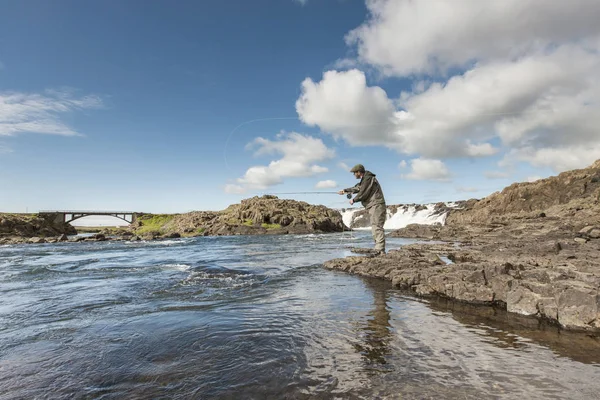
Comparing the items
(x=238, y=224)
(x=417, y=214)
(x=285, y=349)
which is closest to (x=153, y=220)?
(x=238, y=224)

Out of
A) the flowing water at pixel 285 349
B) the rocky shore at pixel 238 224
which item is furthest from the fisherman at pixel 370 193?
the rocky shore at pixel 238 224

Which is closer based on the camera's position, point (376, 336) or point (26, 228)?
point (376, 336)

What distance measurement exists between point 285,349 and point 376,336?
177 centimetres

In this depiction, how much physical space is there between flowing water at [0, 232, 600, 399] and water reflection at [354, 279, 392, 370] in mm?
23

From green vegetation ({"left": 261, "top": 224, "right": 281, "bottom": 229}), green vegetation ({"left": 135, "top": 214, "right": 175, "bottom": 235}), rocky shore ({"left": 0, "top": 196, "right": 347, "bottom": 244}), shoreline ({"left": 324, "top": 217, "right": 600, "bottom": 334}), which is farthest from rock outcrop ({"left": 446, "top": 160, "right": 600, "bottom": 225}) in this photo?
green vegetation ({"left": 135, "top": 214, "right": 175, "bottom": 235})

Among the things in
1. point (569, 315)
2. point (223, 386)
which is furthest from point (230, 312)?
point (569, 315)

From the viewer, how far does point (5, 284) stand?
515 inches

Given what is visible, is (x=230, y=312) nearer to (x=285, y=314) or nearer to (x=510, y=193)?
(x=285, y=314)

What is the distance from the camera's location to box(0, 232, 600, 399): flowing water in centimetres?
398

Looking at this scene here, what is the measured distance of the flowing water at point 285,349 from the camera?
3.98 meters

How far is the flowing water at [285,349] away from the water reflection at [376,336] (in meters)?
0.02

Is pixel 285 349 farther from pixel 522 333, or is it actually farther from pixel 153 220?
pixel 153 220

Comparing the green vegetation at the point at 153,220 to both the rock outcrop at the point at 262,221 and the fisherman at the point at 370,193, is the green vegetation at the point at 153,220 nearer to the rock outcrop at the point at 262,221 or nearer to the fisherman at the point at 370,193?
the rock outcrop at the point at 262,221

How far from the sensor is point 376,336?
5836mm
